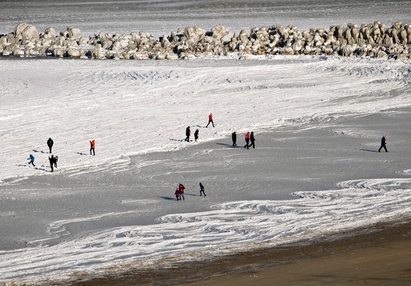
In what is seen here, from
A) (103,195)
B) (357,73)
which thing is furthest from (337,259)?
(357,73)

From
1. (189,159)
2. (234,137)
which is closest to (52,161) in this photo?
(189,159)

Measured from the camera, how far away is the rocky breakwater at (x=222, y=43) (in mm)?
45469

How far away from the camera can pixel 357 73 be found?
39.9m

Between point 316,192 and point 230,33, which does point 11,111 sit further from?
point 230,33

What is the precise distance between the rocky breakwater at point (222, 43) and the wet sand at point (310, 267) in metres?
25.4

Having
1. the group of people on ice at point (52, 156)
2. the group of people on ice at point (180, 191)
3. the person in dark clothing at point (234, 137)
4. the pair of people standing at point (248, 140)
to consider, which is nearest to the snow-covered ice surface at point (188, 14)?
the person in dark clothing at point (234, 137)

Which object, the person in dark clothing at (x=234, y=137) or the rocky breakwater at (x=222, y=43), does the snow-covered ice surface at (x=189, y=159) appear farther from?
the rocky breakwater at (x=222, y=43)

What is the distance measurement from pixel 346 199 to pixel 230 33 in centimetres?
2874

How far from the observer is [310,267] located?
690 inches

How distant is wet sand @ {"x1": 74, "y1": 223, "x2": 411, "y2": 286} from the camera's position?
53.8 ft

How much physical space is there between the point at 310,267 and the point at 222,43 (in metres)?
31.7

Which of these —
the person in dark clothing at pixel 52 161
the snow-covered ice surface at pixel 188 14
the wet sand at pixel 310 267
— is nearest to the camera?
the wet sand at pixel 310 267

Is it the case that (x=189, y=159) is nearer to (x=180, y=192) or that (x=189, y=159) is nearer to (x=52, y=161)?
(x=52, y=161)

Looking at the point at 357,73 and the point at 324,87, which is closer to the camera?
the point at 324,87
